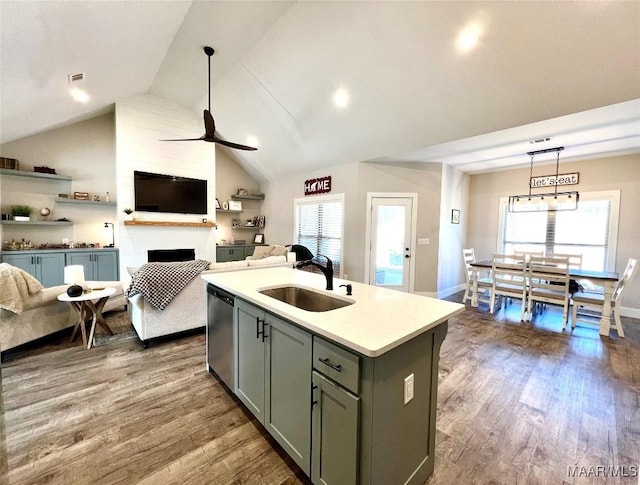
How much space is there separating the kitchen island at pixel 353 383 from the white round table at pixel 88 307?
92.9 inches

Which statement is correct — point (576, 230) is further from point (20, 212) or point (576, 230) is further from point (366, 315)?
point (20, 212)

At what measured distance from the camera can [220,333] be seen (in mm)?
2264

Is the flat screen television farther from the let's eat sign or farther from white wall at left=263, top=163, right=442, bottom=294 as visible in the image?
the let's eat sign

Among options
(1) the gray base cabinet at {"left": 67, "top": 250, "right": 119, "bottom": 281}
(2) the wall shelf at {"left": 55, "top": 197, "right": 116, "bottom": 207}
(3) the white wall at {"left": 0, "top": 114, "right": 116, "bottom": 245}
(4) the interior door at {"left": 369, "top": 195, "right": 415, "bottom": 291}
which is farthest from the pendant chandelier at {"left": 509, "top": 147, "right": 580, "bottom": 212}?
(3) the white wall at {"left": 0, "top": 114, "right": 116, "bottom": 245}

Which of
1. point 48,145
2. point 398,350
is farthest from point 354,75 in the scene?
point 48,145

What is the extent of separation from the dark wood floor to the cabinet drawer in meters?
0.77

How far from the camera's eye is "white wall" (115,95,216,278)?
16.8 feet

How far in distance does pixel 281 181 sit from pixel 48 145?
450cm

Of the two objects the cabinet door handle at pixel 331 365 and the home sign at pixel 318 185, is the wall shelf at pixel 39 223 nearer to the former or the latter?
the home sign at pixel 318 185

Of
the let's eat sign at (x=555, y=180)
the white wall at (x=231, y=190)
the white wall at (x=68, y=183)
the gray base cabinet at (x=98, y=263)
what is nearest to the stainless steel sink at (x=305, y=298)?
the gray base cabinet at (x=98, y=263)

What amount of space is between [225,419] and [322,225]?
14.7 feet

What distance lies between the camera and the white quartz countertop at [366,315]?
111cm

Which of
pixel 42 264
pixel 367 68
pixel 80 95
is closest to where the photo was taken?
pixel 367 68

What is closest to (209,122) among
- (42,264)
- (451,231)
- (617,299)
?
(42,264)
